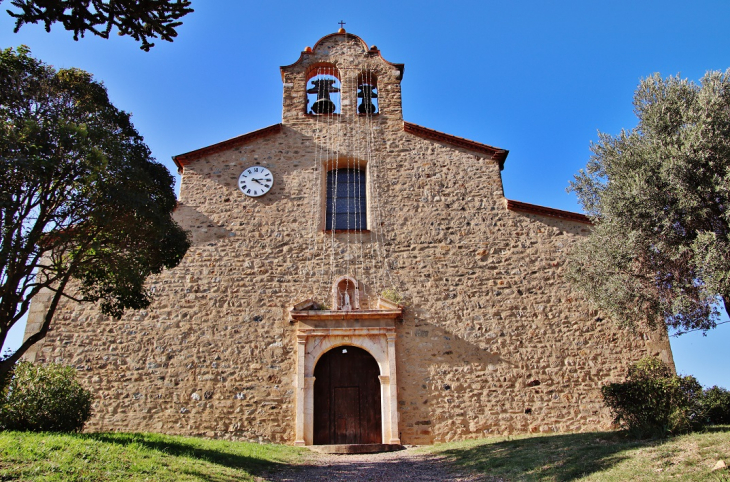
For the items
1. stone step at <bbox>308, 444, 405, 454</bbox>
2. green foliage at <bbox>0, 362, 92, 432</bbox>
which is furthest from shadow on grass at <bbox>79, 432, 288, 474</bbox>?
stone step at <bbox>308, 444, 405, 454</bbox>

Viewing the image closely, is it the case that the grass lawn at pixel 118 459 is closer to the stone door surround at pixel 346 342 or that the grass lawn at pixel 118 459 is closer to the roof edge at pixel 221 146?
the stone door surround at pixel 346 342

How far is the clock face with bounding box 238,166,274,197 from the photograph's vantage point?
1248 cm

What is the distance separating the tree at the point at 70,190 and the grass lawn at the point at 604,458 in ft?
17.8

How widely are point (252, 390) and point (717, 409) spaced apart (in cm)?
808

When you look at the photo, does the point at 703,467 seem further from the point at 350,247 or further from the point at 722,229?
the point at 350,247

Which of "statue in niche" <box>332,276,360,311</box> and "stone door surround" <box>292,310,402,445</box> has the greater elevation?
"statue in niche" <box>332,276,360,311</box>

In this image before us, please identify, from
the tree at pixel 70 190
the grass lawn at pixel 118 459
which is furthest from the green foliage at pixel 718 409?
the tree at pixel 70 190

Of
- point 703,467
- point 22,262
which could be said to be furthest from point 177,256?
point 703,467

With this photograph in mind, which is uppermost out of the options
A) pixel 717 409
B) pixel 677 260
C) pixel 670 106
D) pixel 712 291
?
pixel 670 106

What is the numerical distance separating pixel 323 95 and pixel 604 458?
34.4 feet

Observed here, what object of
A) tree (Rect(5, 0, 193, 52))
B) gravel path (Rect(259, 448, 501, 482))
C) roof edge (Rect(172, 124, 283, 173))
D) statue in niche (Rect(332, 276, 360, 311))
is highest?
roof edge (Rect(172, 124, 283, 173))

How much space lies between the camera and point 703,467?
5.59 metres

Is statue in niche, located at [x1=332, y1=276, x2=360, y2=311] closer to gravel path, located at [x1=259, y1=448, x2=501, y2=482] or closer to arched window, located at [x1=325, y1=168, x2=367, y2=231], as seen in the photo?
arched window, located at [x1=325, y1=168, x2=367, y2=231]

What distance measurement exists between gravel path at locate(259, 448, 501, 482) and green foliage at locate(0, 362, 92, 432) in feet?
11.4
